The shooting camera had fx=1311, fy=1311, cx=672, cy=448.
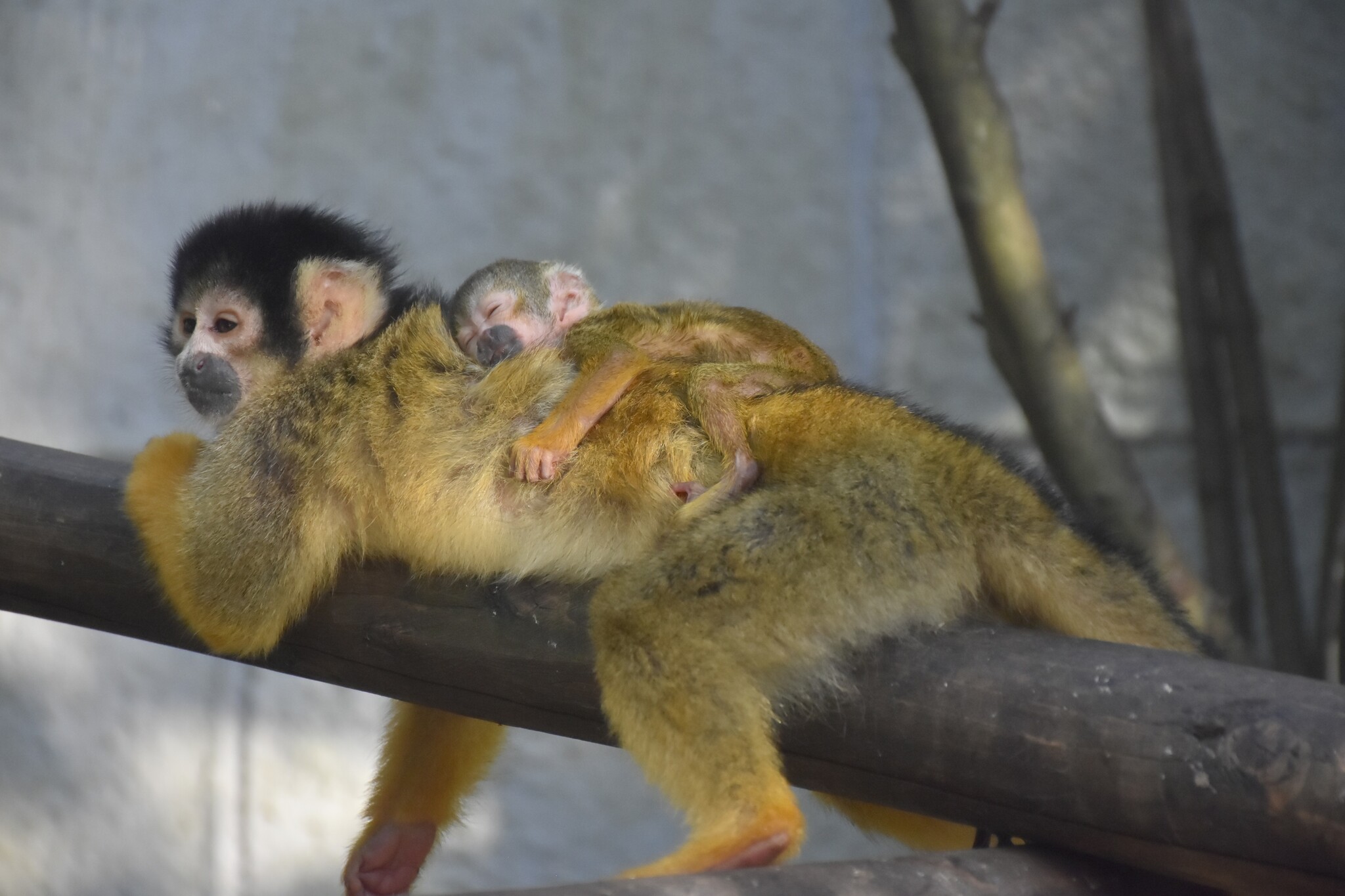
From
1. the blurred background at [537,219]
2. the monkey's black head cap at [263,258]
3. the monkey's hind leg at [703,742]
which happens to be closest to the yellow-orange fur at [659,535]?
the monkey's hind leg at [703,742]

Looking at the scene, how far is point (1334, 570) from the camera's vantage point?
4.36m

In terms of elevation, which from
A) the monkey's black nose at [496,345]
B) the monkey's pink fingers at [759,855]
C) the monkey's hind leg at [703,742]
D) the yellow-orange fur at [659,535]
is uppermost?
the monkey's black nose at [496,345]

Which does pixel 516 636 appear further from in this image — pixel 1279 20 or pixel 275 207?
pixel 1279 20

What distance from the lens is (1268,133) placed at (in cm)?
489

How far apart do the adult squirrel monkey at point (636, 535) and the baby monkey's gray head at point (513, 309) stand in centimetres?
10

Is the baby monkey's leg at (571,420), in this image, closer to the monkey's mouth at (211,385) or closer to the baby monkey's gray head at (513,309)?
the baby monkey's gray head at (513,309)

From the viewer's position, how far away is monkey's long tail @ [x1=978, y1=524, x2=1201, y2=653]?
2033 mm

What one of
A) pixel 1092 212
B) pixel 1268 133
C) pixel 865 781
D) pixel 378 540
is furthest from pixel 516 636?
pixel 1268 133

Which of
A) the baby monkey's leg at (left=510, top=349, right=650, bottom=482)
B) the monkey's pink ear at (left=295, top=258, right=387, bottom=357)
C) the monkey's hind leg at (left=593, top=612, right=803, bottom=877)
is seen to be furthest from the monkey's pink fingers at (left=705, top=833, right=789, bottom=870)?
the monkey's pink ear at (left=295, top=258, right=387, bottom=357)

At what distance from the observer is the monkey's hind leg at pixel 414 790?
2660mm

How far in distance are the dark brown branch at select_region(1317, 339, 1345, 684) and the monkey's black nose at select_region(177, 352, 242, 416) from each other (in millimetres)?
3544

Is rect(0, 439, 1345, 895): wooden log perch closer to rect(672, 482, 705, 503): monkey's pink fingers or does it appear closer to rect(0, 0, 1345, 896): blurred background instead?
rect(672, 482, 705, 503): monkey's pink fingers

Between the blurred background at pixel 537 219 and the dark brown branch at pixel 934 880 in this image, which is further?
the blurred background at pixel 537 219

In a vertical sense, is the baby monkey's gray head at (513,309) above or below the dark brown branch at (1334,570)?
above
